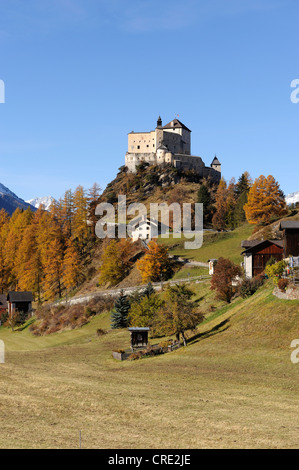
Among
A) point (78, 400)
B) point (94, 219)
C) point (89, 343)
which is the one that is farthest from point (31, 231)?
point (78, 400)

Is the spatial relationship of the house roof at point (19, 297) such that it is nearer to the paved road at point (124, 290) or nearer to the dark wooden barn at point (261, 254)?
the paved road at point (124, 290)

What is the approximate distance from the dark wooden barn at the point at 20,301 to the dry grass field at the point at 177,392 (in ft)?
157

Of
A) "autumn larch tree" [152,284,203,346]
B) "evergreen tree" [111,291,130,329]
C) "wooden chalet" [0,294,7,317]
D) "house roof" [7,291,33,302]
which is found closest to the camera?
"autumn larch tree" [152,284,203,346]

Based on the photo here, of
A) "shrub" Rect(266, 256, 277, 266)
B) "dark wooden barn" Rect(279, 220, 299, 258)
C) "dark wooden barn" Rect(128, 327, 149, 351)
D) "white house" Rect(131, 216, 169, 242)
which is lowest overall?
"dark wooden barn" Rect(128, 327, 149, 351)

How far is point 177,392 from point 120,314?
39.1 m

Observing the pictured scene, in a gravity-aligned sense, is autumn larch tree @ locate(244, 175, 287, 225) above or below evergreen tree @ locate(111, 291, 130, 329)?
above

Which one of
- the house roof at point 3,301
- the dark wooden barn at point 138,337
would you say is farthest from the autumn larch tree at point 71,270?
the dark wooden barn at point 138,337

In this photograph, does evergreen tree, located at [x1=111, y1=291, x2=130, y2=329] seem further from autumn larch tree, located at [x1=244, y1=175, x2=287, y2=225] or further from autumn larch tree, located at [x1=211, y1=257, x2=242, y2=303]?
autumn larch tree, located at [x1=244, y1=175, x2=287, y2=225]

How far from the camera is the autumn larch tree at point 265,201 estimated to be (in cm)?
11300

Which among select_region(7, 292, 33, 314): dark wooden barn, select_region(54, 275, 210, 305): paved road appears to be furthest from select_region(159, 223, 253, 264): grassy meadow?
select_region(7, 292, 33, 314): dark wooden barn

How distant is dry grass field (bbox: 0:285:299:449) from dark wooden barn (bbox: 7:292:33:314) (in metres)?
47.9

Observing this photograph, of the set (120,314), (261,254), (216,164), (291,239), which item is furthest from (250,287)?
(216,164)

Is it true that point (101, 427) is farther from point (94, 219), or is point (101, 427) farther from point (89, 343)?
point (94, 219)

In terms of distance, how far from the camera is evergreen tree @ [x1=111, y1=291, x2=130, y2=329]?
67875 mm
